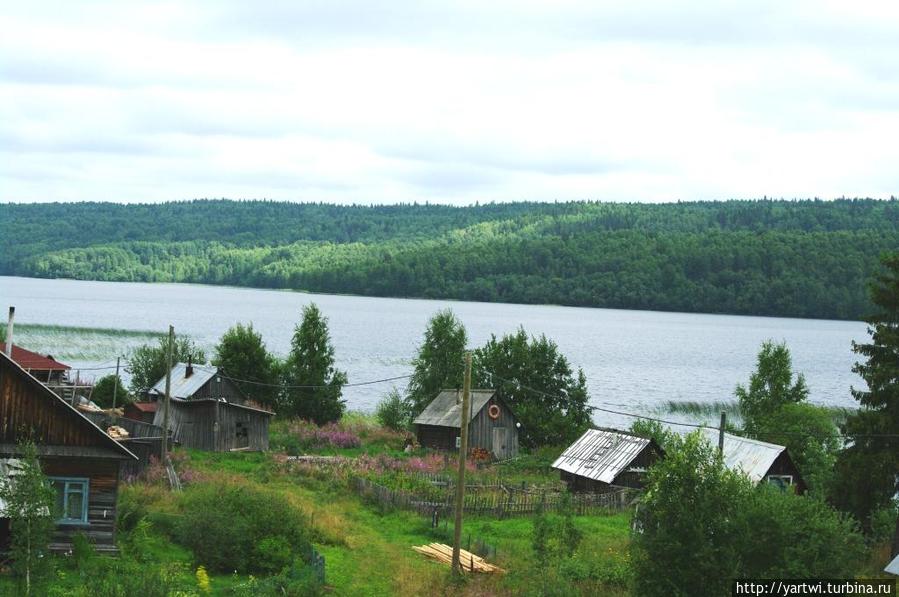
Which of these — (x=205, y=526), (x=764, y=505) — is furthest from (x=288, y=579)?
(x=764, y=505)

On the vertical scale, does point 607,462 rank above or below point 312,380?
below

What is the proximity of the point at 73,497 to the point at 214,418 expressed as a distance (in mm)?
23811

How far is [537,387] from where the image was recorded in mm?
68062

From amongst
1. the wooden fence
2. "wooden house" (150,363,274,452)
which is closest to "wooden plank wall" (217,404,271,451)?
"wooden house" (150,363,274,452)

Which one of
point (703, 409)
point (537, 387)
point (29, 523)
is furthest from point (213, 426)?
point (703, 409)

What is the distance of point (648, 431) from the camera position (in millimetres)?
61312

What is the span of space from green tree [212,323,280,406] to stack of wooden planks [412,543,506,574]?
32.0 meters

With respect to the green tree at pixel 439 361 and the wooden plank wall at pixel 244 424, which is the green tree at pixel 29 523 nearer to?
the wooden plank wall at pixel 244 424

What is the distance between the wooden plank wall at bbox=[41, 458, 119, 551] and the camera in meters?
30.8

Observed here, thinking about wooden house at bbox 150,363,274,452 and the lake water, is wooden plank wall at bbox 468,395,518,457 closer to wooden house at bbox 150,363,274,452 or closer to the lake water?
wooden house at bbox 150,363,274,452

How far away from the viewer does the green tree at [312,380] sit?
67.2 meters

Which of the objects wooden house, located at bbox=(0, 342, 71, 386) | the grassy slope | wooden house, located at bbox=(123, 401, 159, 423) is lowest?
the grassy slope

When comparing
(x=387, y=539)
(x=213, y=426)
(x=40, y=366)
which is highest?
(x=40, y=366)

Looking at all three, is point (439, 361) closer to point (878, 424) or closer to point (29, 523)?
point (878, 424)
